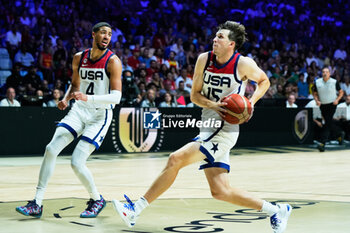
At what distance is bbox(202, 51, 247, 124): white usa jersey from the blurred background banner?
986 cm

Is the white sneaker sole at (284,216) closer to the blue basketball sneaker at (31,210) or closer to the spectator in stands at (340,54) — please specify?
the blue basketball sneaker at (31,210)

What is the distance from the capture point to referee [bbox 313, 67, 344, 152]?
58.8ft

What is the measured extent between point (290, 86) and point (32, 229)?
53.2 ft

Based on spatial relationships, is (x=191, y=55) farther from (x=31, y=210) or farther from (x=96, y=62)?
(x=31, y=210)

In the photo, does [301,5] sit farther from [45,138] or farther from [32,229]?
[32,229]

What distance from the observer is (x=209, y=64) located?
255 inches

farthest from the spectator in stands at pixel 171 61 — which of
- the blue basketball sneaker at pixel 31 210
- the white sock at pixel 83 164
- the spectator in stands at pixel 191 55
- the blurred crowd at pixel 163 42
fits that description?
the blue basketball sneaker at pixel 31 210

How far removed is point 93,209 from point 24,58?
457 inches

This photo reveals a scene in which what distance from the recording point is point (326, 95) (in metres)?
18.0

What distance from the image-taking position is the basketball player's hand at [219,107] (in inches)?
243

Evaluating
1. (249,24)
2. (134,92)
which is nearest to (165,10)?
(249,24)

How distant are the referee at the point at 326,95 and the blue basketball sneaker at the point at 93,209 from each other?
11.6m

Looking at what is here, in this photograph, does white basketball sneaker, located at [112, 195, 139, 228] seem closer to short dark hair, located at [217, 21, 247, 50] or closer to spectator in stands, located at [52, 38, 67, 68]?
short dark hair, located at [217, 21, 247, 50]

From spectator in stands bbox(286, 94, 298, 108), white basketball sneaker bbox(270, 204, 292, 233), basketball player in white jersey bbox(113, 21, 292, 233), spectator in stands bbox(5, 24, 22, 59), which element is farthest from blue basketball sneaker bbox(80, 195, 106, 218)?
spectator in stands bbox(286, 94, 298, 108)
